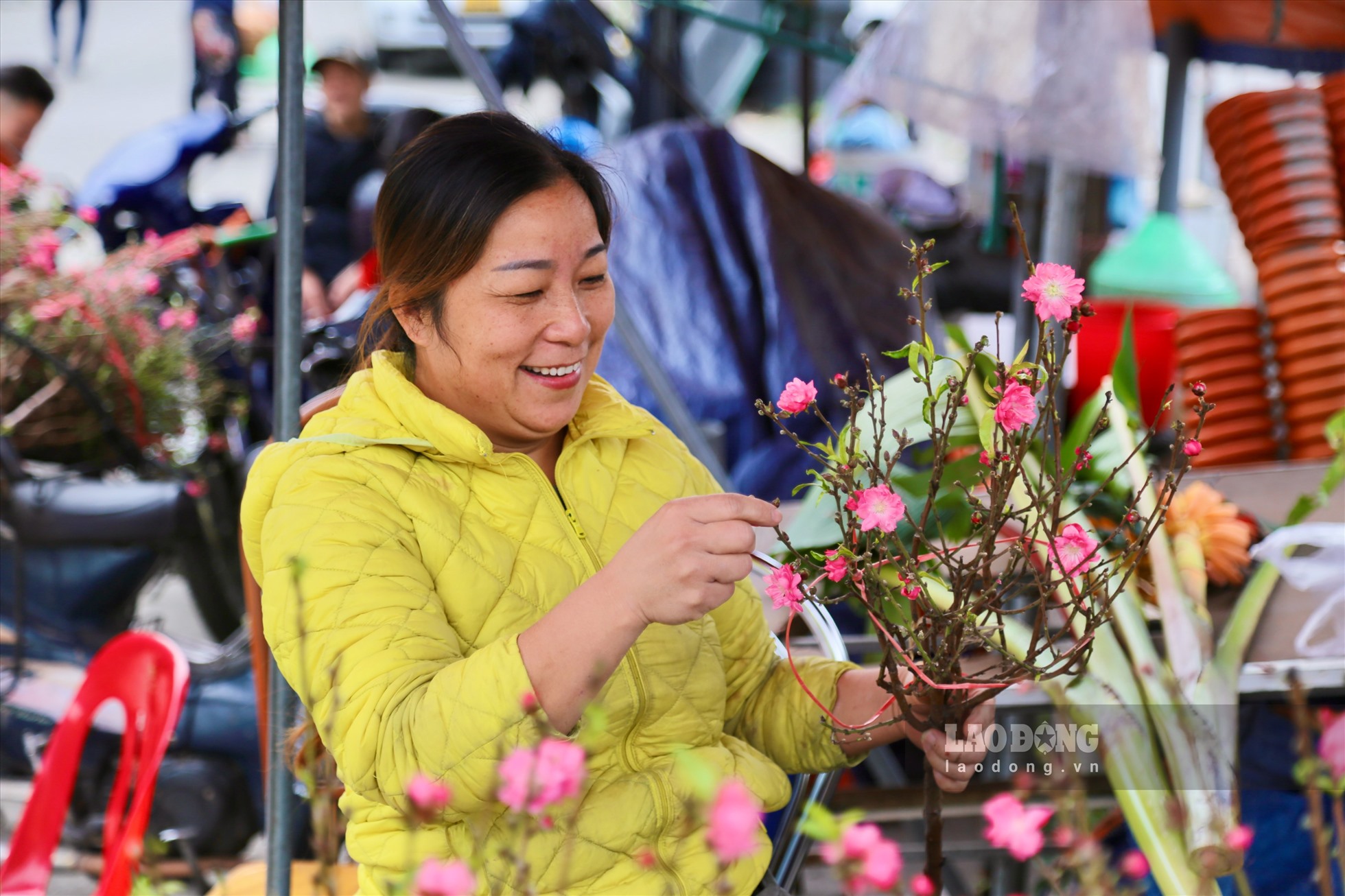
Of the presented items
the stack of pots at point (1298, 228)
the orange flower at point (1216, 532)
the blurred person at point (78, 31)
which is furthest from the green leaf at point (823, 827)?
the blurred person at point (78, 31)

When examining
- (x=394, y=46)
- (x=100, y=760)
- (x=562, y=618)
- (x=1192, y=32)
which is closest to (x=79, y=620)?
(x=100, y=760)

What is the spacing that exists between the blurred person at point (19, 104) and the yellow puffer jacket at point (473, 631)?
3.46m

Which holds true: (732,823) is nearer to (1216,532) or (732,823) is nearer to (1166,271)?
(1216,532)

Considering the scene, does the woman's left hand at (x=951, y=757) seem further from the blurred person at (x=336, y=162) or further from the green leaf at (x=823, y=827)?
the blurred person at (x=336, y=162)

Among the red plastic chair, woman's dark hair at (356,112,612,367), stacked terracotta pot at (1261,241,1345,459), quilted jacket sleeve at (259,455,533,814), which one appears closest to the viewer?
quilted jacket sleeve at (259,455,533,814)

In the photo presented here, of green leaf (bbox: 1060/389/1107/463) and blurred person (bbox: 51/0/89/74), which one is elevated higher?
blurred person (bbox: 51/0/89/74)

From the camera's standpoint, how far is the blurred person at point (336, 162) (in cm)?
513

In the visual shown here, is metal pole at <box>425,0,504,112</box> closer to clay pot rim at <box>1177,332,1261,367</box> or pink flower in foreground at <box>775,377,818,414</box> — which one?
pink flower in foreground at <box>775,377,818,414</box>

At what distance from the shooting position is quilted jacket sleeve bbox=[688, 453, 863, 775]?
1.44 metres

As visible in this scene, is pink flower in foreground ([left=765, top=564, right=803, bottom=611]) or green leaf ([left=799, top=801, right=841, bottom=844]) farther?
pink flower in foreground ([left=765, top=564, right=803, bottom=611])

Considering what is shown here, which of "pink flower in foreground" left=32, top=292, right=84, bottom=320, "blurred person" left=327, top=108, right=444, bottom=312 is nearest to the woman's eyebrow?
"pink flower in foreground" left=32, top=292, right=84, bottom=320

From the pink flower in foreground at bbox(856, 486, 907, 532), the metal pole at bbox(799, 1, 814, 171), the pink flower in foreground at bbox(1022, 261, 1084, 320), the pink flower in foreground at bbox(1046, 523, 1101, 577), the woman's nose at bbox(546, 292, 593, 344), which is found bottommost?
the pink flower in foreground at bbox(1046, 523, 1101, 577)

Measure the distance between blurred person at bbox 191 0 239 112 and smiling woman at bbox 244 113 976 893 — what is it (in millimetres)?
4697

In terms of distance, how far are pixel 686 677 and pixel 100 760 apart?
1.67 metres
